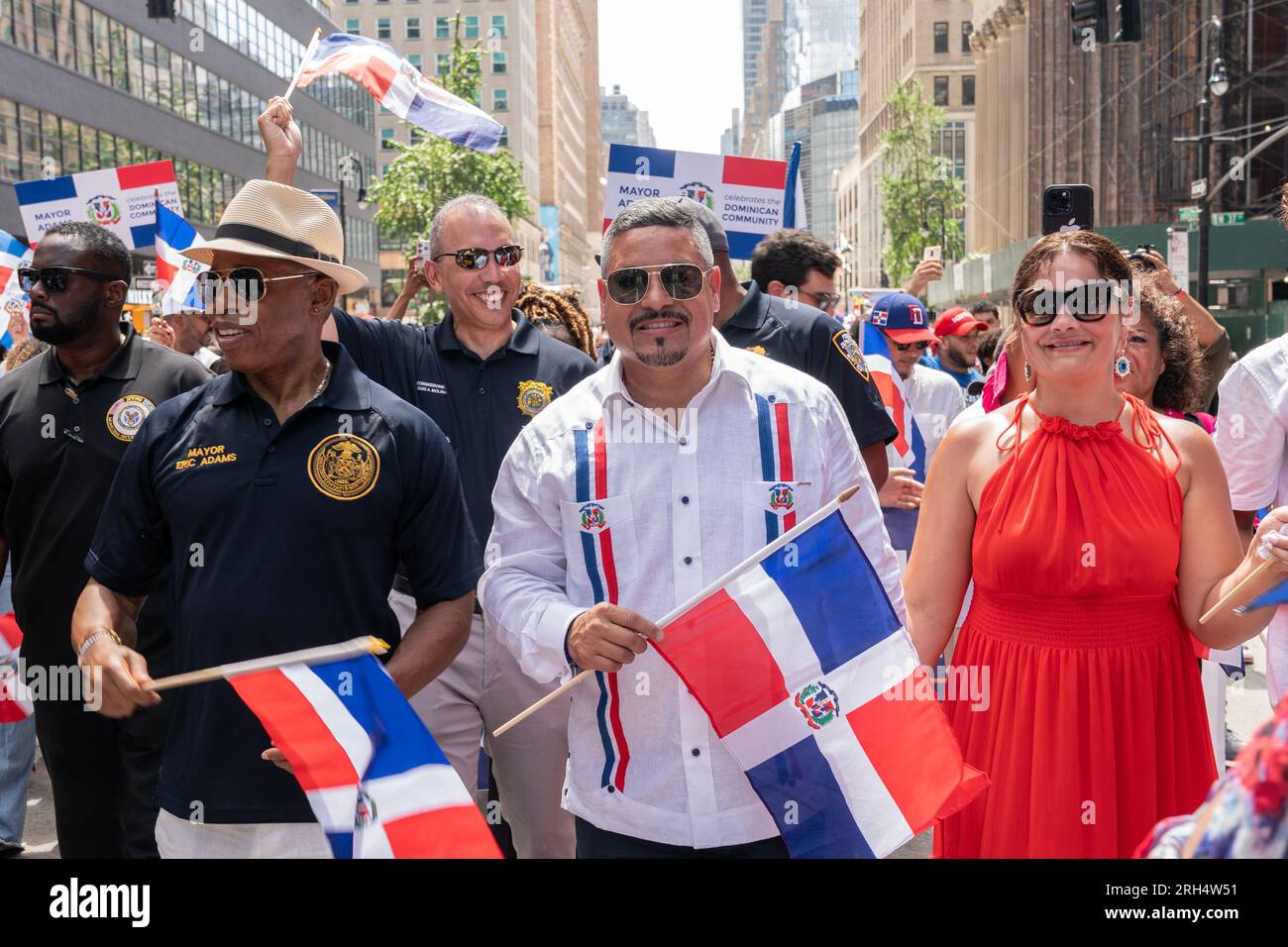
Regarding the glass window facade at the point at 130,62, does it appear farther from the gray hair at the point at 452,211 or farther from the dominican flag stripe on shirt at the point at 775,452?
the dominican flag stripe on shirt at the point at 775,452

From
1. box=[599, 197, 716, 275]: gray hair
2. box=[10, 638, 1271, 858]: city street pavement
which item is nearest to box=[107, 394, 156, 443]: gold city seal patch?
box=[599, 197, 716, 275]: gray hair

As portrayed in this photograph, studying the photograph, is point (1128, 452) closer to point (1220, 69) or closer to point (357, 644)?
point (357, 644)

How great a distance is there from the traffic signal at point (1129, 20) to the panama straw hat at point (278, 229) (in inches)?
463

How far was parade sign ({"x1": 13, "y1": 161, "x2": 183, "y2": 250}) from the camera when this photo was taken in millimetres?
10984

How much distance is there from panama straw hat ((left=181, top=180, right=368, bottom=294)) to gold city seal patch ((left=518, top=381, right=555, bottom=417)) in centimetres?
145

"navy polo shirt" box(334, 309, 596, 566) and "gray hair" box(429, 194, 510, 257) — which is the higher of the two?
"gray hair" box(429, 194, 510, 257)

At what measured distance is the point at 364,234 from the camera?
236 ft

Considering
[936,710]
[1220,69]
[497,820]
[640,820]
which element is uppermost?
[1220,69]

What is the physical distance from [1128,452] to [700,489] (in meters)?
1.21

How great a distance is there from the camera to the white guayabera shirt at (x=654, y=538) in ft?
11.2

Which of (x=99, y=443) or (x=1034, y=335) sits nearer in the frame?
(x=1034, y=335)

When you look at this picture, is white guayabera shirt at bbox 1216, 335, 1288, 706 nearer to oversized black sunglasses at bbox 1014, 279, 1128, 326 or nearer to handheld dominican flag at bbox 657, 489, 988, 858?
oversized black sunglasses at bbox 1014, 279, 1128, 326

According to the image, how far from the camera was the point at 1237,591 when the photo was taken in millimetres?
3387

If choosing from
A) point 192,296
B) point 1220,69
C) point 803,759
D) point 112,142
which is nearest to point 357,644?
point 803,759
